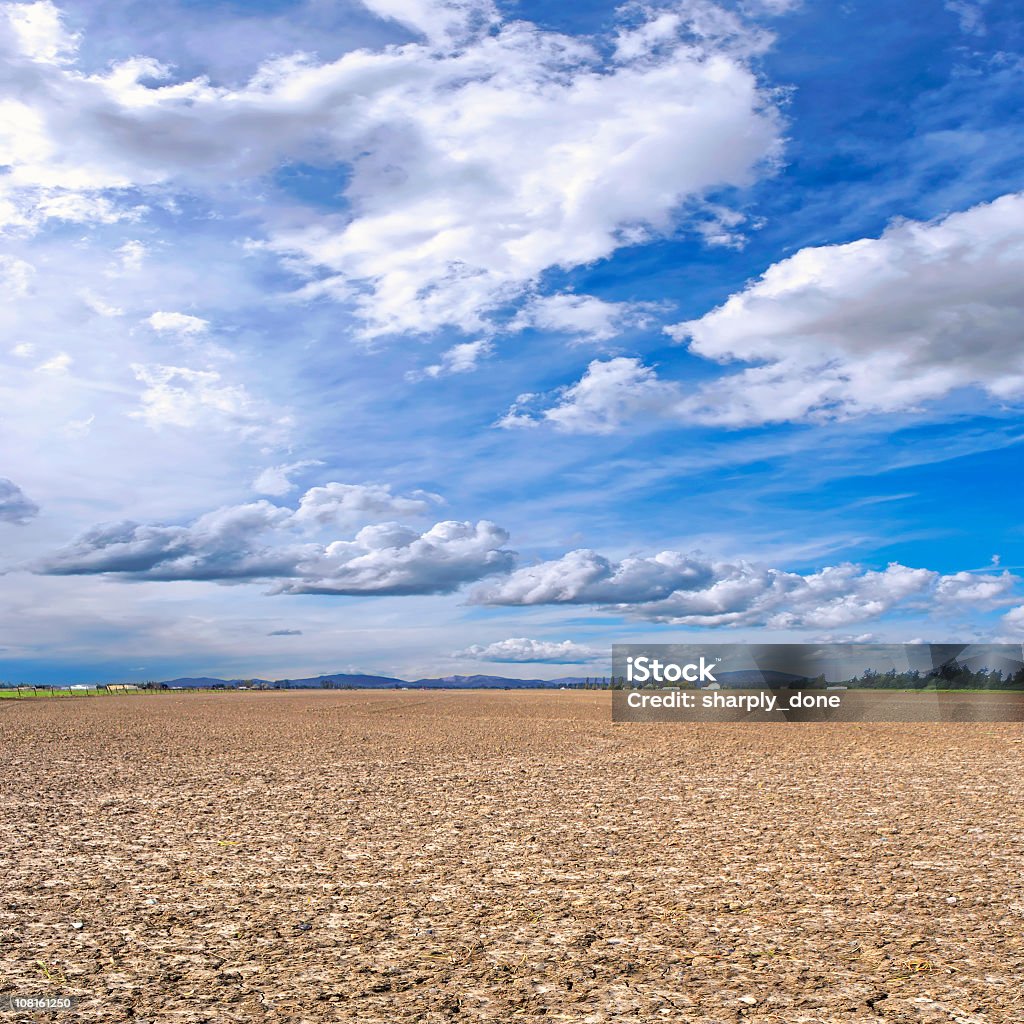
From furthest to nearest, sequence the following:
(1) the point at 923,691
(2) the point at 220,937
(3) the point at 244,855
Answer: (1) the point at 923,691, (3) the point at 244,855, (2) the point at 220,937

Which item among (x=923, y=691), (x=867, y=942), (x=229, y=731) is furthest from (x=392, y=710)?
(x=867, y=942)

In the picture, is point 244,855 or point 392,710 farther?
point 392,710

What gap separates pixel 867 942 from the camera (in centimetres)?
773

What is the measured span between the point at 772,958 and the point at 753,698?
31.6 meters

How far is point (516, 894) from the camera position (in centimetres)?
920

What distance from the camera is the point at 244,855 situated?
36.2 feet

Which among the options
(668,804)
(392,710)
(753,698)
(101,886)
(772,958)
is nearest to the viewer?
(772,958)

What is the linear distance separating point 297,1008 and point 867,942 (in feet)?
15.5

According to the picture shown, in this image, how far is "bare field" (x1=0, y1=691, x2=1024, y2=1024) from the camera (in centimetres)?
658

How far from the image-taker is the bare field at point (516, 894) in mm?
6582

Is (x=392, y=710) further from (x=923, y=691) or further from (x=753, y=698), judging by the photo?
(x=923, y=691)

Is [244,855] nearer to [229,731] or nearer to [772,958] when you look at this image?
[772,958]

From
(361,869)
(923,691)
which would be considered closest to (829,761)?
(361,869)

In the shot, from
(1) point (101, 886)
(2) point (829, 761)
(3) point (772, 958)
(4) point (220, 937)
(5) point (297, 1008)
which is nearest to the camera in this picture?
(5) point (297, 1008)
